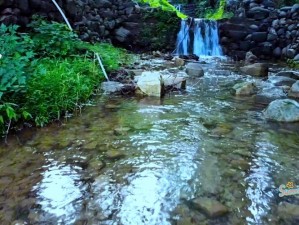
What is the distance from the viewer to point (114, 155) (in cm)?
288

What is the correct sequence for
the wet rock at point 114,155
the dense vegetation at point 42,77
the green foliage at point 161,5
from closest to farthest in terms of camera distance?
the wet rock at point 114,155, the dense vegetation at point 42,77, the green foliage at point 161,5

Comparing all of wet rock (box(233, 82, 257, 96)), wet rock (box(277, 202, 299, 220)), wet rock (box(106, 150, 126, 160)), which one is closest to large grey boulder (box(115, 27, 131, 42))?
wet rock (box(233, 82, 257, 96))

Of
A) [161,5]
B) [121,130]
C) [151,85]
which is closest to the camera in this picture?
[121,130]

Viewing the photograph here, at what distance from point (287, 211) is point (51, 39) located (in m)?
4.63

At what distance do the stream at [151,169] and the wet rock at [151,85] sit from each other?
0.78 metres

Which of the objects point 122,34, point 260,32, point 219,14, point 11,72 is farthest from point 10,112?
point 219,14

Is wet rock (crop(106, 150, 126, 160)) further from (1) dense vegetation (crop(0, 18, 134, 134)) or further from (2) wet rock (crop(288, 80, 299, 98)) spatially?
(2) wet rock (crop(288, 80, 299, 98))

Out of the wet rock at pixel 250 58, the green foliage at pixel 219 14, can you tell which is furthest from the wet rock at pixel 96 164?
the green foliage at pixel 219 14

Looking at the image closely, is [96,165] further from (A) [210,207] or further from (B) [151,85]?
(B) [151,85]

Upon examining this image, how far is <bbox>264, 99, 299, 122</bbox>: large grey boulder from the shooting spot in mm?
3889

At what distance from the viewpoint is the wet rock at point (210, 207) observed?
2025mm

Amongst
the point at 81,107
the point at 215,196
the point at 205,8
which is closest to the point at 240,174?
the point at 215,196

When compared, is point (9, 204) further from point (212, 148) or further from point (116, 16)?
point (116, 16)

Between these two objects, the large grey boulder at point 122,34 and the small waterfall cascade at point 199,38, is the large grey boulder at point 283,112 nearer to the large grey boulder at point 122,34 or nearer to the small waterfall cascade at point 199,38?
the small waterfall cascade at point 199,38
